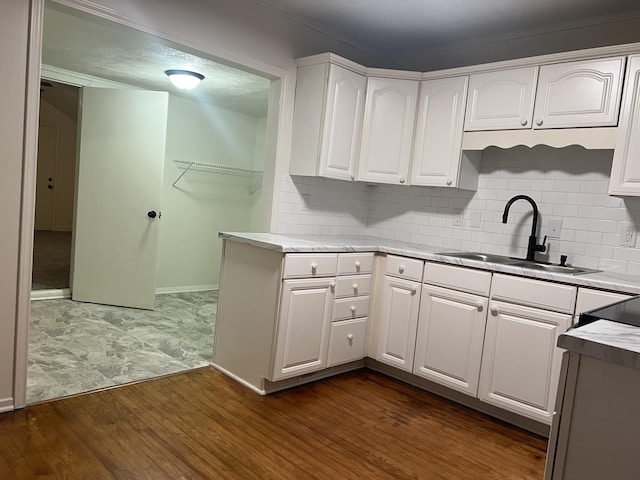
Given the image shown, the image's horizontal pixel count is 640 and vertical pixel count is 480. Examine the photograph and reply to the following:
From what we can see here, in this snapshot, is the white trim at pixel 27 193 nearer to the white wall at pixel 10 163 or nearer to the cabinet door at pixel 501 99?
the white wall at pixel 10 163

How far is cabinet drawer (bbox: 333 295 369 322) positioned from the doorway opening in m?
0.87

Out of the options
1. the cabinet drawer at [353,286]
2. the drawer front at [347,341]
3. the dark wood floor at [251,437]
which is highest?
the cabinet drawer at [353,286]

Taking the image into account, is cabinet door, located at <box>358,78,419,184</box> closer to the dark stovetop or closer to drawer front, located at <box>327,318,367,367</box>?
drawer front, located at <box>327,318,367,367</box>

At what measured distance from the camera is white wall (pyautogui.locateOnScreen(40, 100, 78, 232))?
870cm

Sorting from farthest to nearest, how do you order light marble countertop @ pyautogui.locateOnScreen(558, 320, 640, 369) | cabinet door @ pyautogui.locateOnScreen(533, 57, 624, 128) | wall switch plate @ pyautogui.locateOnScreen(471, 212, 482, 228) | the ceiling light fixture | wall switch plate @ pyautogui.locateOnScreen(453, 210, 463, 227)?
the ceiling light fixture → wall switch plate @ pyautogui.locateOnScreen(453, 210, 463, 227) → wall switch plate @ pyautogui.locateOnScreen(471, 212, 482, 228) → cabinet door @ pyautogui.locateOnScreen(533, 57, 624, 128) → light marble countertop @ pyautogui.locateOnScreen(558, 320, 640, 369)

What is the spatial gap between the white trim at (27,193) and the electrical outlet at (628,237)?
3.17 m

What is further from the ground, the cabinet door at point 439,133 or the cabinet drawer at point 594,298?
the cabinet door at point 439,133

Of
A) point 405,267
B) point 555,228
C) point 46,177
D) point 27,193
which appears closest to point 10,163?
point 27,193

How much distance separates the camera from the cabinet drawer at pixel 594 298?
2.26 meters

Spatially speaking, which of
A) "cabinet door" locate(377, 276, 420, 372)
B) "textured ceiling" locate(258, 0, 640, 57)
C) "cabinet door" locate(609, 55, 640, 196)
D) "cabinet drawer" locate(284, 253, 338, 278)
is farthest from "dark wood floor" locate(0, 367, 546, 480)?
"textured ceiling" locate(258, 0, 640, 57)

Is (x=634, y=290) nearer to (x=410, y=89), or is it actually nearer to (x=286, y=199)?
(x=410, y=89)

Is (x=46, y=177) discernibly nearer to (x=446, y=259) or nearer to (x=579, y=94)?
(x=446, y=259)

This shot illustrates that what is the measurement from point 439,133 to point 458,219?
0.66 m

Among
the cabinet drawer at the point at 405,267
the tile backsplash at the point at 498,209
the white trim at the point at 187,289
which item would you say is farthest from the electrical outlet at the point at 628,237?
the white trim at the point at 187,289
